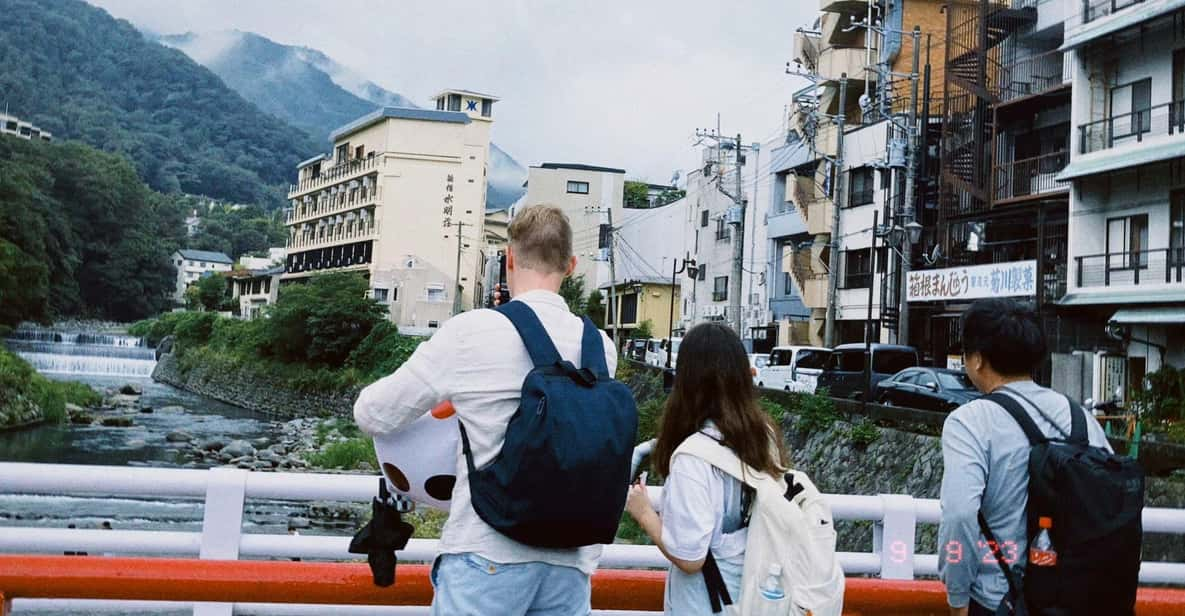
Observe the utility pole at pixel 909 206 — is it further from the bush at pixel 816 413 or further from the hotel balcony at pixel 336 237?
the hotel balcony at pixel 336 237

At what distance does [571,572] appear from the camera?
7.38 feet

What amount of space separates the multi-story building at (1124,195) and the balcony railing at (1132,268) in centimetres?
2

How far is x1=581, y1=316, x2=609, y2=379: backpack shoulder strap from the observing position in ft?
7.23

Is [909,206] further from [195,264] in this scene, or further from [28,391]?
[195,264]

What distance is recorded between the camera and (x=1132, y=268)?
19.0 metres

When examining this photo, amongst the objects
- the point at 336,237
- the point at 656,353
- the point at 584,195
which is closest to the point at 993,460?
the point at 656,353

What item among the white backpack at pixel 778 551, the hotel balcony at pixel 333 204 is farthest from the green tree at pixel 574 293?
the white backpack at pixel 778 551

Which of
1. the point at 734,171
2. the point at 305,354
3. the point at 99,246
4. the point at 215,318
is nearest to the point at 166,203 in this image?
the point at 99,246

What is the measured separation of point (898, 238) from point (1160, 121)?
831cm

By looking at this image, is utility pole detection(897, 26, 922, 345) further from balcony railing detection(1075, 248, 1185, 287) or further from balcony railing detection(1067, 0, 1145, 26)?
balcony railing detection(1067, 0, 1145, 26)

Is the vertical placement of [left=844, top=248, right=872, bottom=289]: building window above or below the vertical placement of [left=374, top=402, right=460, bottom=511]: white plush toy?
above

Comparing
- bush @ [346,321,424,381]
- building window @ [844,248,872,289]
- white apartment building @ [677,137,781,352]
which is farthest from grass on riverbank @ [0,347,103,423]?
building window @ [844,248,872,289]

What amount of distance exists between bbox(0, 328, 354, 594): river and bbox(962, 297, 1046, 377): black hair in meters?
12.9

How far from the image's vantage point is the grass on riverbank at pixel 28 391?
28094 millimetres
